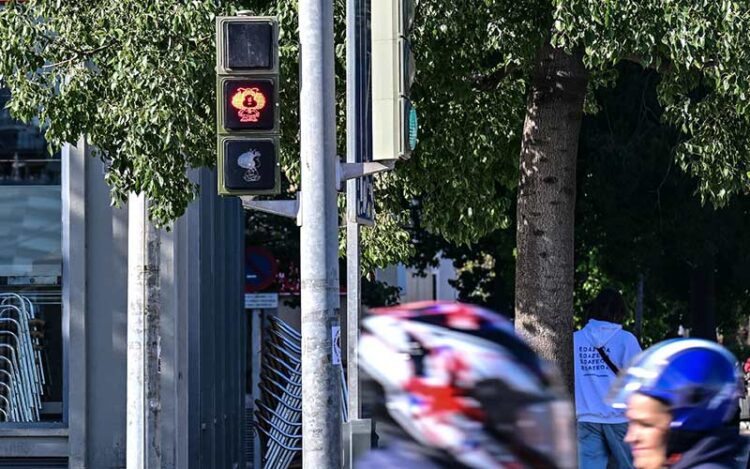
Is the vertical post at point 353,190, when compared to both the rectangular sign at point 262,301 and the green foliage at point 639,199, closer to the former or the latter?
the green foliage at point 639,199

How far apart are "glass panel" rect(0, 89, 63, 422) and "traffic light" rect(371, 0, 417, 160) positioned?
4.63m

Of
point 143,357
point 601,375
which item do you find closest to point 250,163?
point 143,357

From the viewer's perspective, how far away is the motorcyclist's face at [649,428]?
351 cm

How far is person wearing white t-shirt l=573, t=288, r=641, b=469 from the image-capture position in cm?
919

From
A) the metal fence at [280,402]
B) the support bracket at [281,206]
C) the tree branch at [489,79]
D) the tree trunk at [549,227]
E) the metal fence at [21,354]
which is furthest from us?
the metal fence at [280,402]

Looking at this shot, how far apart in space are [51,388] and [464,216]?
3646 millimetres

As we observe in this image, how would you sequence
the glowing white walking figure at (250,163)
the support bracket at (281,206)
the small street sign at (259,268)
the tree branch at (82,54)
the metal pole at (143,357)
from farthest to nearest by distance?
1. the small street sign at (259,268)
2. the tree branch at (82,54)
3. the metal pole at (143,357)
4. the support bracket at (281,206)
5. the glowing white walking figure at (250,163)

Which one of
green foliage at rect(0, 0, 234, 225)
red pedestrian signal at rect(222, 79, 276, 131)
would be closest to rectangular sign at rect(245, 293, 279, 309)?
green foliage at rect(0, 0, 234, 225)

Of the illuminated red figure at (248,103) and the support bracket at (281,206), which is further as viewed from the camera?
the support bracket at (281,206)

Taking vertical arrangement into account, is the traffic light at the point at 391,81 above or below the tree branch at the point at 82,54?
below

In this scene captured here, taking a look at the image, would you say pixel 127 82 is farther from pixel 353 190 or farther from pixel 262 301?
pixel 262 301

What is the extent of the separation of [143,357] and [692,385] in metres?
5.74

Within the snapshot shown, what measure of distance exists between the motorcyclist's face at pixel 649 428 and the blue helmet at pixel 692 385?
0.06 ft

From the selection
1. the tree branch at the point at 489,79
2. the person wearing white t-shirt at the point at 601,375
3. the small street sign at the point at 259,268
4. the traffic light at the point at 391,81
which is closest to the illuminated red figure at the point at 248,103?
the traffic light at the point at 391,81
